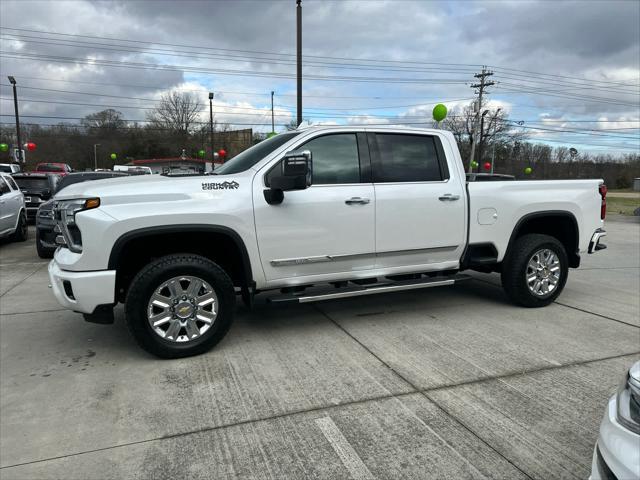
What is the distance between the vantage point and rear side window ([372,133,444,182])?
194 inches

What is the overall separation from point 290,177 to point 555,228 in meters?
3.83

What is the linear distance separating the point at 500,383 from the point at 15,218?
1172 cm

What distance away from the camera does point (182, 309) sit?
4.11m

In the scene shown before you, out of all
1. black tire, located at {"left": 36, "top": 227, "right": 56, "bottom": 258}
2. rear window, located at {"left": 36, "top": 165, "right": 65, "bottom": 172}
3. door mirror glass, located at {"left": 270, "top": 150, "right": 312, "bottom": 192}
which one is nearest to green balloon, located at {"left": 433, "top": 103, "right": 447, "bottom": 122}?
door mirror glass, located at {"left": 270, "top": 150, "right": 312, "bottom": 192}

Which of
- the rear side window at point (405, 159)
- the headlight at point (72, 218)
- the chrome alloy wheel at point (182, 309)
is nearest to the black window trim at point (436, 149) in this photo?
the rear side window at point (405, 159)

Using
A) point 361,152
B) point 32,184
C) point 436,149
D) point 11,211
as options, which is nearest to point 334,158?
point 361,152

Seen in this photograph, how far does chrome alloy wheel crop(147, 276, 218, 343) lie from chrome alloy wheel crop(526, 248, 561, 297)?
3750 millimetres

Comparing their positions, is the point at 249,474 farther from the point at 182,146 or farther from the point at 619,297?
the point at 182,146

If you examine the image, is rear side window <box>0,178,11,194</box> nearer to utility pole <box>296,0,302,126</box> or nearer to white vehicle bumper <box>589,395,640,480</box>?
utility pole <box>296,0,302,126</box>

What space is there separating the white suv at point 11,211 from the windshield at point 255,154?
8449mm

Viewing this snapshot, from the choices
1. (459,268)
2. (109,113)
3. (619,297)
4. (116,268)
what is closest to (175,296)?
(116,268)

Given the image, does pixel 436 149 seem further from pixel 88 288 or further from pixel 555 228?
pixel 88 288

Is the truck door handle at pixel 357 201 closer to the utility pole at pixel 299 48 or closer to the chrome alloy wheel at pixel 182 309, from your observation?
the chrome alloy wheel at pixel 182 309

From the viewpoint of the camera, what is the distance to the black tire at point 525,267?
555cm
